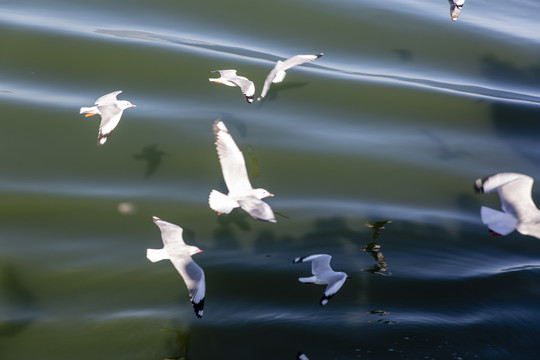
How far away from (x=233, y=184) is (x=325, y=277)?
2.95ft

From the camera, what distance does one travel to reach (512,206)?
3764 mm

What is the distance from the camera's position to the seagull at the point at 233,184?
4.02m

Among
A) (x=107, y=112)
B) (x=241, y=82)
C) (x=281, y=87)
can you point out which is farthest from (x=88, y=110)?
(x=281, y=87)

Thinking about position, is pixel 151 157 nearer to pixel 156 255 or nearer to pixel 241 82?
pixel 241 82

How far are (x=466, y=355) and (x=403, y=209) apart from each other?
141 cm

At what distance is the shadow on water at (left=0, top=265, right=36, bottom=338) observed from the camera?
11.5ft

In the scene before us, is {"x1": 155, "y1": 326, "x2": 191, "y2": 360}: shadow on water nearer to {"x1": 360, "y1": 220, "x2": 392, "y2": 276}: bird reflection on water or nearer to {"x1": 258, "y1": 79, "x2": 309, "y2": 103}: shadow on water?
{"x1": 360, "y1": 220, "x2": 392, "y2": 276}: bird reflection on water

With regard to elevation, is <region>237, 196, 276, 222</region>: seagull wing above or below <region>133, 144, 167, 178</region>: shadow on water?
above

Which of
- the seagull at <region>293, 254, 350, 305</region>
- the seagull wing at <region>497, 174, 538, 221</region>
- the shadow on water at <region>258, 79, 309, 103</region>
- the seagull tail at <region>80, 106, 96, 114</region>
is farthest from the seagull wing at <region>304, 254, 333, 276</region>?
the shadow on water at <region>258, 79, 309, 103</region>

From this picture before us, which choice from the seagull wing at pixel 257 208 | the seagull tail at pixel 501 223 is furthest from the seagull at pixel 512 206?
the seagull wing at pixel 257 208

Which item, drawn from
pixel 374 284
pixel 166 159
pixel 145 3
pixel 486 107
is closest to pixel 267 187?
pixel 166 159

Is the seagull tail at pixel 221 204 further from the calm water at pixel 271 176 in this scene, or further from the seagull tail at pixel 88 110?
the seagull tail at pixel 88 110

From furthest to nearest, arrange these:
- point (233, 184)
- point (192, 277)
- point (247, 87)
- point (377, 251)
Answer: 1. point (247, 87)
2. point (377, 251)
3. point (233, 184)
4. point (192, 277)

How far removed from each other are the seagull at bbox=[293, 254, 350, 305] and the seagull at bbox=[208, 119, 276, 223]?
45cm
